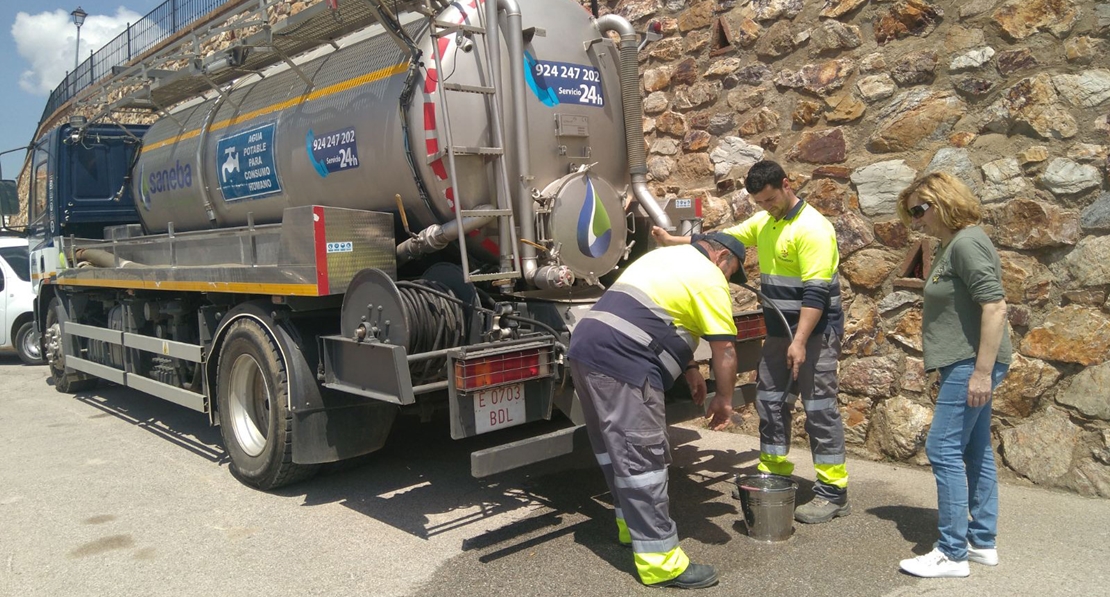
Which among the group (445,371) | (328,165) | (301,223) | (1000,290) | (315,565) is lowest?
(315,565)

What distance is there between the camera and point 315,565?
4.15m

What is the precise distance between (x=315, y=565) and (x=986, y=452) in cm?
324

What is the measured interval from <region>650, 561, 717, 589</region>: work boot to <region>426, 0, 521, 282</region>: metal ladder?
6.01ft

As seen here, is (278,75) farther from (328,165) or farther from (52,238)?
(52,238)

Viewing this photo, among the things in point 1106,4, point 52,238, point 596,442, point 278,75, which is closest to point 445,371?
point 596,442

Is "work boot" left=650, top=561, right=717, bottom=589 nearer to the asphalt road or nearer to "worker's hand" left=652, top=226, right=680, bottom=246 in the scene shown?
the asphalt road

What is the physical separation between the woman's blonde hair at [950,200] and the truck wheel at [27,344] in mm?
13083

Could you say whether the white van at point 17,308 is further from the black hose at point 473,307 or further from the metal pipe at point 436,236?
the black hose at point 473,307

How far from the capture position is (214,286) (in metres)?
5.71

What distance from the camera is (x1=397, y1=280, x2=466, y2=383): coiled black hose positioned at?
4.36 metres

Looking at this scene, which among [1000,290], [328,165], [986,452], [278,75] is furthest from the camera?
[278,75]

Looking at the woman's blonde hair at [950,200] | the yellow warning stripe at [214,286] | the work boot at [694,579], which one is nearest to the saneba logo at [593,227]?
the yellow warning stripe at [214,286]

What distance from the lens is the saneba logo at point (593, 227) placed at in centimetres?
497

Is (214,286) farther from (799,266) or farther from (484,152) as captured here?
(799,266)
